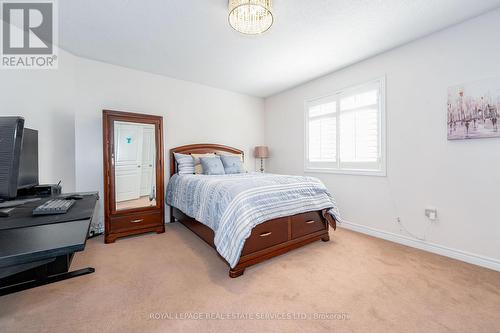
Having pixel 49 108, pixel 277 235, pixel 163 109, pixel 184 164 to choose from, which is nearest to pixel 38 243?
pixel 277 235

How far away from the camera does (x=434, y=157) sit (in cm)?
243

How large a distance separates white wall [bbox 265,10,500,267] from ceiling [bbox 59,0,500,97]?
0.66 feet

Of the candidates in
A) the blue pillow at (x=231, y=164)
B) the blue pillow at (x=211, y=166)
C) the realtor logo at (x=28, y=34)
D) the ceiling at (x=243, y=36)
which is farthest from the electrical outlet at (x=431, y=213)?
the realtor logo at (x=28, y=34)

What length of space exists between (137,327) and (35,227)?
92 centimetres

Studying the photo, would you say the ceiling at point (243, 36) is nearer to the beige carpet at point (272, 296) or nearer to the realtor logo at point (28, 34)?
the realtor logo at point (28, 34)

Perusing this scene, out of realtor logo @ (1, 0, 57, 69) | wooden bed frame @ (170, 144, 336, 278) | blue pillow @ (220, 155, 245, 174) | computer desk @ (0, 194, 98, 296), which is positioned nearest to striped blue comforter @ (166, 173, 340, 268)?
wooden bed frame @ (170, 144, 336, 278)

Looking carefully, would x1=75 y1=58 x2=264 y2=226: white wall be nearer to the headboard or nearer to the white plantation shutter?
the headboard

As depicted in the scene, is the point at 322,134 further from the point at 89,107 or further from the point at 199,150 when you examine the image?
the point at 89,107

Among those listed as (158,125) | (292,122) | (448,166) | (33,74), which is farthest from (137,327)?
(292,122)

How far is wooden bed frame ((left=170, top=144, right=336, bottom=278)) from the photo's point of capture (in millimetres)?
2066

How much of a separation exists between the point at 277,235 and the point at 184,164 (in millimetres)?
1971

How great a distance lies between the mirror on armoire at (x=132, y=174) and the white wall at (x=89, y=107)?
1.49 feet

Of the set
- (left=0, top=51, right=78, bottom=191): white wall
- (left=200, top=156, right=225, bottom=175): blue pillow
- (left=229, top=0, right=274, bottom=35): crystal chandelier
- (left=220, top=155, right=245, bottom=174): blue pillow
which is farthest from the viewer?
(left=220, top=155, right=245, bottom=174): blue pillow

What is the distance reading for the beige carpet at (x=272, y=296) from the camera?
1.40 metres
